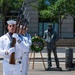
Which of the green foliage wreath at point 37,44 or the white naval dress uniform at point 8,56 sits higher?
the white naval dress uniform at point 8,56

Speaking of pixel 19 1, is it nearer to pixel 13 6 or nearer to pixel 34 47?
pixel 13 6

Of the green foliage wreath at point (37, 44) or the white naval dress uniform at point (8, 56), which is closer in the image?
the white naval dress uniform at point (8, 56)

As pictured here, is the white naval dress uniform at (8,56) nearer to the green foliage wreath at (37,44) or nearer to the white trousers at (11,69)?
the white trousers at (11,69)

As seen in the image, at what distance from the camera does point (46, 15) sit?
148 ft

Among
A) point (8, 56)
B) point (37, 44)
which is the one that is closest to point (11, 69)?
point (8, 56)

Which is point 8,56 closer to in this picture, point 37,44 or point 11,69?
point 11,69

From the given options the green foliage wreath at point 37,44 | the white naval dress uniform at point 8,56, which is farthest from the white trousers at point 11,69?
the green foliage wreath at point 37,44

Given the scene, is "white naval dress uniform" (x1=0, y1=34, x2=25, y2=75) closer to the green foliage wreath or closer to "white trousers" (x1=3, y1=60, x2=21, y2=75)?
"white trousers" (x1=3, y1=60, x2=21, y2=75)

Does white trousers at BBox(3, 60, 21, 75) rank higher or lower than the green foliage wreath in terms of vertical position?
higher

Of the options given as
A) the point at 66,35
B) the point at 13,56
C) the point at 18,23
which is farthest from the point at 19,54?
the point at 66,35

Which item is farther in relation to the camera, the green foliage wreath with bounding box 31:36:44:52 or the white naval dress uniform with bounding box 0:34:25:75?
the green foliage wreath with bounding box 31:36:44:52

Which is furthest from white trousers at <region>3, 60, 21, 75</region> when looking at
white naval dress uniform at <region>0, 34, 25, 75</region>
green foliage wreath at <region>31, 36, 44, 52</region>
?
green foliage wreath at <region>31, 36, 44, 52</region>

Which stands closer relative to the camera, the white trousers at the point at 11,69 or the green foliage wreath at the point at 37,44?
the white trousers at the point at 11,69

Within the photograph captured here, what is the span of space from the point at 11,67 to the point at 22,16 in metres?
1.05
